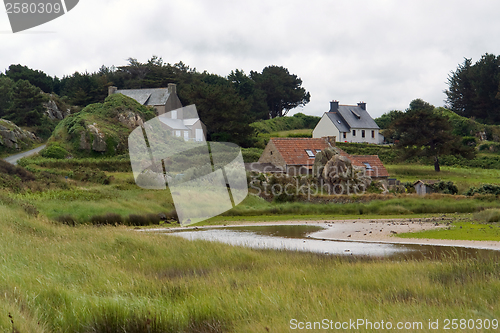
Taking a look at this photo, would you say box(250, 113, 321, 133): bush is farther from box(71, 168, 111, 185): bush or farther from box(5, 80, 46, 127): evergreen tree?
box(71, 168, 111, 185): bush

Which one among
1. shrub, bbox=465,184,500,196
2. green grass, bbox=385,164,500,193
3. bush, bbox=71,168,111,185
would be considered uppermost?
bush, bbox=71,168,111,185

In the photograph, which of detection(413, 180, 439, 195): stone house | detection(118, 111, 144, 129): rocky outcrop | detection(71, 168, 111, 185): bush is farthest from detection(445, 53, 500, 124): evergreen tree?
detection(71, 168, 111, 185): bush

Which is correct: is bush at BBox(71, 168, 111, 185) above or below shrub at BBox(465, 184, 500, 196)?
above

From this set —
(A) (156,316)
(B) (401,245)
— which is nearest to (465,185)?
(B) (401,245)

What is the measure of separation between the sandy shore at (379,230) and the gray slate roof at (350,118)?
48177 mm

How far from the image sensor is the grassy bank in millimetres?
7828

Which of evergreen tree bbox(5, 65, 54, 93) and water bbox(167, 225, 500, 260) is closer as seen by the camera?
water bbox(167, 225, 500, 260)

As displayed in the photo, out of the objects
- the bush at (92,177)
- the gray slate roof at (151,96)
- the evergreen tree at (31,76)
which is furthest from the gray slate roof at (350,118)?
the evergreen tree at (31,76)

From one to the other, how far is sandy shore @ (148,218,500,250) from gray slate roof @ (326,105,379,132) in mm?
48177

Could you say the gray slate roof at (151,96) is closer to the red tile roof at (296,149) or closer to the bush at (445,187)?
the red tile roof at (296,149)

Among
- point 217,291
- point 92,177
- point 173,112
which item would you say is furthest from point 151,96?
point 217,291

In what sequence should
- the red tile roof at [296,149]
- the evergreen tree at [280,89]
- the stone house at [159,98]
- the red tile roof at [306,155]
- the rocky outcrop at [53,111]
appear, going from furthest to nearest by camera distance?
the evergreen tree at [280,89], the stone house at [159,98], the rocky outcrop at [53,111], the red tile roof at [296,149], the red tile roof at [306,155]

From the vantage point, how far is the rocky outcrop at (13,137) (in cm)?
5291

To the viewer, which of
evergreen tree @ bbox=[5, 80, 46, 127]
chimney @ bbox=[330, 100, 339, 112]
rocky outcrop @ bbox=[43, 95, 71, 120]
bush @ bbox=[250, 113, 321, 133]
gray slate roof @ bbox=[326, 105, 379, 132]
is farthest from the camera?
bush @ bbox=[250, 113, 321, 133]
